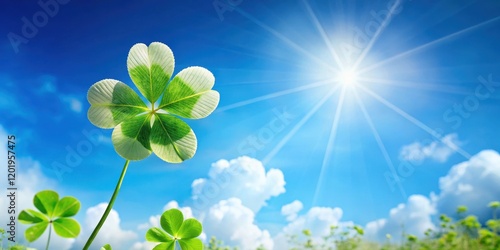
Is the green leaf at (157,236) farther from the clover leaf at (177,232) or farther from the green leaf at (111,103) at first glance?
the green leaf at (111,103)

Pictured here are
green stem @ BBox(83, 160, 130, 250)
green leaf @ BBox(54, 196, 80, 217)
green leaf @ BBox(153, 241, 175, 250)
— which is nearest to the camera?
green stem @ BBox(83, 160, 130, 250)

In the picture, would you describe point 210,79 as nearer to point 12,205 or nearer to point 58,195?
point 58,195

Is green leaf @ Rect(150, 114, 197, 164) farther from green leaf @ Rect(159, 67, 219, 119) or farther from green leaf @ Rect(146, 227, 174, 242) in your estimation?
green leaf @ Rect(146, 227, 174, 242)

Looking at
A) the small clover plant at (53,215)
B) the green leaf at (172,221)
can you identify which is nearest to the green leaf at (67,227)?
the small clover plant at (53,215)

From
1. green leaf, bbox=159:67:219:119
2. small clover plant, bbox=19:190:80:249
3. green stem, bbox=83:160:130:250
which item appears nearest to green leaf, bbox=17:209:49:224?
small clover plant, bbox=19:190:80:249

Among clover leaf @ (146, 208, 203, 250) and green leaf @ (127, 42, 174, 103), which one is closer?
green leaf @ (127, 42, 174, 103)

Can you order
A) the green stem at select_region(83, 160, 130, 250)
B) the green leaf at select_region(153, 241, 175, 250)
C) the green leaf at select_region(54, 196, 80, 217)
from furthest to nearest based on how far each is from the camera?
the green leaf at select_region(153, 241, 175, 250), the green leaf at select_region(54, 196, 80, 217), the green stem at select_region(83, 160, 130, 250)

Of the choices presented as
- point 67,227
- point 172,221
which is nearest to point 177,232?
point 172,221
